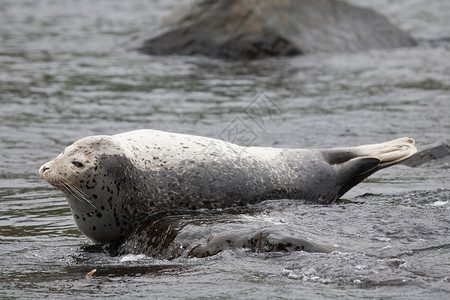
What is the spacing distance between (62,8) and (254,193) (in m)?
19.8

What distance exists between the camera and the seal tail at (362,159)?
720 centimetres

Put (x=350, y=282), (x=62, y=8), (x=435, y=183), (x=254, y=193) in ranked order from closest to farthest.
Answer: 1. (x=350, y=282)
2. (x=254, y=193)
3. (x=435, y=183)
4. (x=62, y=8)

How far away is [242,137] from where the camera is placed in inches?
424

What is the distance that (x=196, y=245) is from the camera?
576cm

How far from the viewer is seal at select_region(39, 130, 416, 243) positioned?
6.32 m

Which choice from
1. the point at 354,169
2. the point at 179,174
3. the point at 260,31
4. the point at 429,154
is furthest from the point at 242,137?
the point at 260,31

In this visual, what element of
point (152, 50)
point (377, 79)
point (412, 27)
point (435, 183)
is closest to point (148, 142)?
point (435, 183)

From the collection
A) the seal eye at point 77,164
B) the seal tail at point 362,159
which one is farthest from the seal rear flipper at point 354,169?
the seal eye at point 77,164

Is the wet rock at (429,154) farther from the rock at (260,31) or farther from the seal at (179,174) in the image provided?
the rock at (260,31)

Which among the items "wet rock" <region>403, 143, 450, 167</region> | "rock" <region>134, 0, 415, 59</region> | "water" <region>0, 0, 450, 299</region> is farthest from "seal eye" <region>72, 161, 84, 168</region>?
"rock" <region>134, 0, 415, 59</region>

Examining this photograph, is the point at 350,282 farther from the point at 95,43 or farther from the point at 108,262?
the point at 95,43

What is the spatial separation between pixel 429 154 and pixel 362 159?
2014 mm

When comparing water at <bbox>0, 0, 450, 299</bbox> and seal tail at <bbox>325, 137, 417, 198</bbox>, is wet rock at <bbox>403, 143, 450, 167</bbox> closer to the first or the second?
water at <bbox>0, 0, 450, 299</bbox>

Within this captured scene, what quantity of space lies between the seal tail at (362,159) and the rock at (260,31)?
898cm
